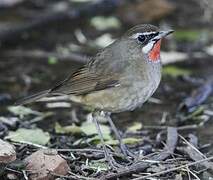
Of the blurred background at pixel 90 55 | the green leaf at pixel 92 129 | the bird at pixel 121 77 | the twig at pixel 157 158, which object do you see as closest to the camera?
the twig at pixel 157 158

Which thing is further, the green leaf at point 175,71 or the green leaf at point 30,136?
the green leaf at point 175,71

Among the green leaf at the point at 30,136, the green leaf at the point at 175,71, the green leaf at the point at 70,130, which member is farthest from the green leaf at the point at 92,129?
the green leaf at the point at 175,71

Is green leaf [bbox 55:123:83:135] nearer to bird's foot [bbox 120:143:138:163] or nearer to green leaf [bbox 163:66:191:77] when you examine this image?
bird's foot [bbox 120:143:138:163]

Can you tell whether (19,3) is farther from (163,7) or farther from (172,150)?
(172,150)

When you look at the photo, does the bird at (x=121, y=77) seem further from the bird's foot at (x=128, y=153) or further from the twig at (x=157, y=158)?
the twig at (x=157, y=158)

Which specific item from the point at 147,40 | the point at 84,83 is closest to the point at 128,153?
the point at 84,83

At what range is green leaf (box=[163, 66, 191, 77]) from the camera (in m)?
8.72

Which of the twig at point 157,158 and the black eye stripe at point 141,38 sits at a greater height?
the black eye stripe at point 141,38

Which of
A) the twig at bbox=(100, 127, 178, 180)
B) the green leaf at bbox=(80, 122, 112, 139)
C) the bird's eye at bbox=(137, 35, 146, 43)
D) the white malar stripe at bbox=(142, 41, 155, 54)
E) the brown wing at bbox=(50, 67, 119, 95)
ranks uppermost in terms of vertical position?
the bird's eye at bbox=(137, 35, 146, 43)

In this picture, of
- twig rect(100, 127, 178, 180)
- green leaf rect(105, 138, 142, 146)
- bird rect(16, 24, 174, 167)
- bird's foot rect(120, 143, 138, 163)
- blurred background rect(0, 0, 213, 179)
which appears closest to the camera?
twig rect(100, 127, 178, 180)

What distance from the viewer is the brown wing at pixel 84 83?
6.46 meters

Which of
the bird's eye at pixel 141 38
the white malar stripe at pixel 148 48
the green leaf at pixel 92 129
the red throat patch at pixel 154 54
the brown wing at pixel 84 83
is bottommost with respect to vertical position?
the green leaf at pixel 92 129

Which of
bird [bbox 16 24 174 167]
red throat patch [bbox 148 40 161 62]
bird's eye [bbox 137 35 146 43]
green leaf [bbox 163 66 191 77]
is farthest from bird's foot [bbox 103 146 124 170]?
green leaf [bbox 163 66 191 77]

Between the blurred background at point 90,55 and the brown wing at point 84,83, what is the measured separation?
518mm
